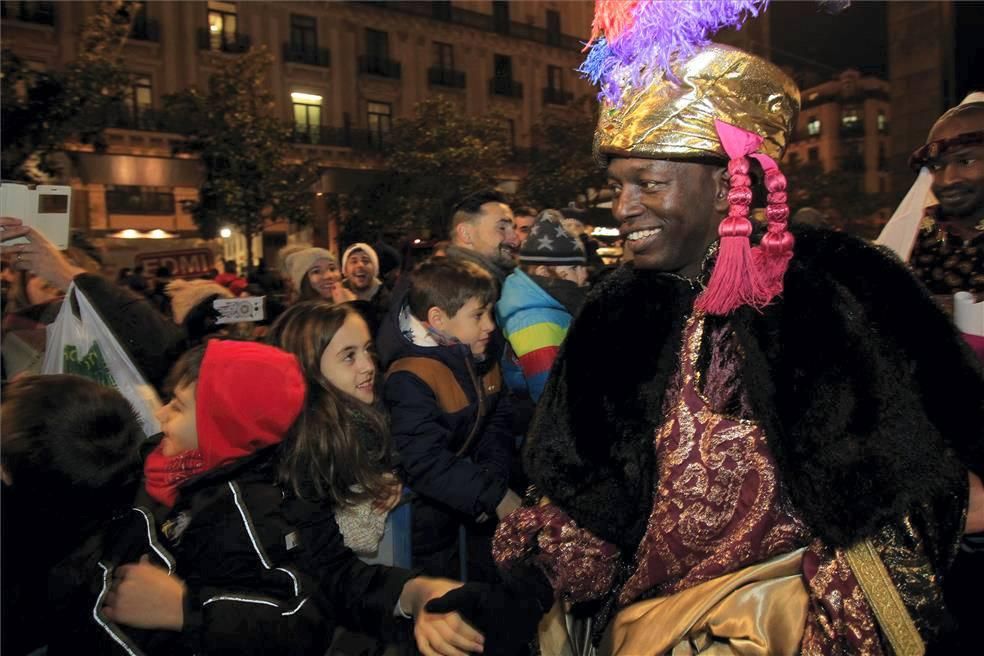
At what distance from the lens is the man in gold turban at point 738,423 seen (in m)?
1.46

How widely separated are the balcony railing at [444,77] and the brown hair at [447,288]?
30.4 metres

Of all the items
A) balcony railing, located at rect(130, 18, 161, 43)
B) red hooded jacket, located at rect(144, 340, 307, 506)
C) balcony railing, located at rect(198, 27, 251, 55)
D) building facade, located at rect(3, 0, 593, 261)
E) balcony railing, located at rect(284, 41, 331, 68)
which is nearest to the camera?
red hooded jacket, located at rect(144, 340, 307, 506)

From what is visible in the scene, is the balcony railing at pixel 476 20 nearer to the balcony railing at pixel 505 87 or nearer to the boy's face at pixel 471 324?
the balcony railing at pixel 505 87

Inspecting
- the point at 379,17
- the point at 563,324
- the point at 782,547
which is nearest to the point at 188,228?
the point at 379,17

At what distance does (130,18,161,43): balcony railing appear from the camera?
24.9 m

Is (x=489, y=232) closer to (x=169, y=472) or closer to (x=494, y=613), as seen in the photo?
(x=169, y=472)

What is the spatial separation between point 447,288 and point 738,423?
1752 mm

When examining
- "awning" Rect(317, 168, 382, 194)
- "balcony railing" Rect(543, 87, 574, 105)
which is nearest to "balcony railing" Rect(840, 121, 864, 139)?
"balcony railing" Rect(543, 87, 574, 105)

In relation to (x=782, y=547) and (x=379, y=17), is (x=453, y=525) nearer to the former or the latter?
(x=782, y=547)

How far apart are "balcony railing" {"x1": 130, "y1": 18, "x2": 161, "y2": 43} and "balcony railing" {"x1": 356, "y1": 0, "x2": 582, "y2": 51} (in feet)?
29.6

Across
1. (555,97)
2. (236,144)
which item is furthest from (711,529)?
(555,97)

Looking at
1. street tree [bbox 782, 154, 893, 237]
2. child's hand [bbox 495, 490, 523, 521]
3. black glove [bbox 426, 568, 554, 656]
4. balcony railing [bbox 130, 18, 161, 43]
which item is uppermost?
balcony railing [bbox 130, 18, 161, 43]

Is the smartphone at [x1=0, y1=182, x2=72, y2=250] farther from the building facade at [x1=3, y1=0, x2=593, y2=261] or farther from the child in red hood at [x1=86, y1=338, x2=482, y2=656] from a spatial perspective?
the building facade at [x1=3, y1=0, x2=593, y2=261]

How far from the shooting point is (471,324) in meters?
3.13
